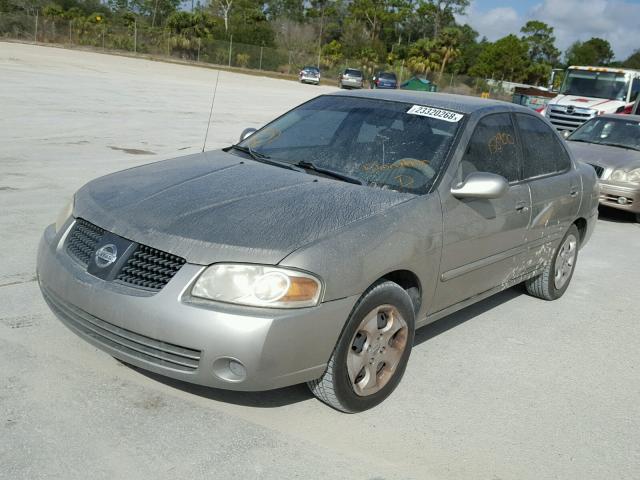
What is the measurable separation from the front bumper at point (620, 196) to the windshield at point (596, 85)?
36.4 ft

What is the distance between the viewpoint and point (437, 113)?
4.47 metres

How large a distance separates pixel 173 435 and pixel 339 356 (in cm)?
84

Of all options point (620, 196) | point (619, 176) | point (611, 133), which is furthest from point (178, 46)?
point (620, 196)

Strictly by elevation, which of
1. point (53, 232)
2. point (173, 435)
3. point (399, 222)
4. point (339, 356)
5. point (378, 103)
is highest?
point (378, 103)

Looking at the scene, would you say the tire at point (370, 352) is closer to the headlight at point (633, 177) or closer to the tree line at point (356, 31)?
the headlight at point (633, 177)

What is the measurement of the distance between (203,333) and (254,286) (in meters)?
0.30

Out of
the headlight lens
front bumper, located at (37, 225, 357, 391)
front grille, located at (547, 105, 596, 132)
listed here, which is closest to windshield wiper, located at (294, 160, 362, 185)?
front bumper, located at (37, 225, 357, 391)

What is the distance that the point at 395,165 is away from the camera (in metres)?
4.16

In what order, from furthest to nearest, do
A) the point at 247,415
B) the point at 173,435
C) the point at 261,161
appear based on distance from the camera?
the point at 261,161
the point at 247,415
the point at 173,435

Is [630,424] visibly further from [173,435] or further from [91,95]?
[91,95]

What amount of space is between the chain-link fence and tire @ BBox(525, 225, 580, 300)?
5063 cm

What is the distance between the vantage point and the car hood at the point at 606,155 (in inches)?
386

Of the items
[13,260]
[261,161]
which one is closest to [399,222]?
[261,161]

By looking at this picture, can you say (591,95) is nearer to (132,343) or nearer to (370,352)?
(370,352)
